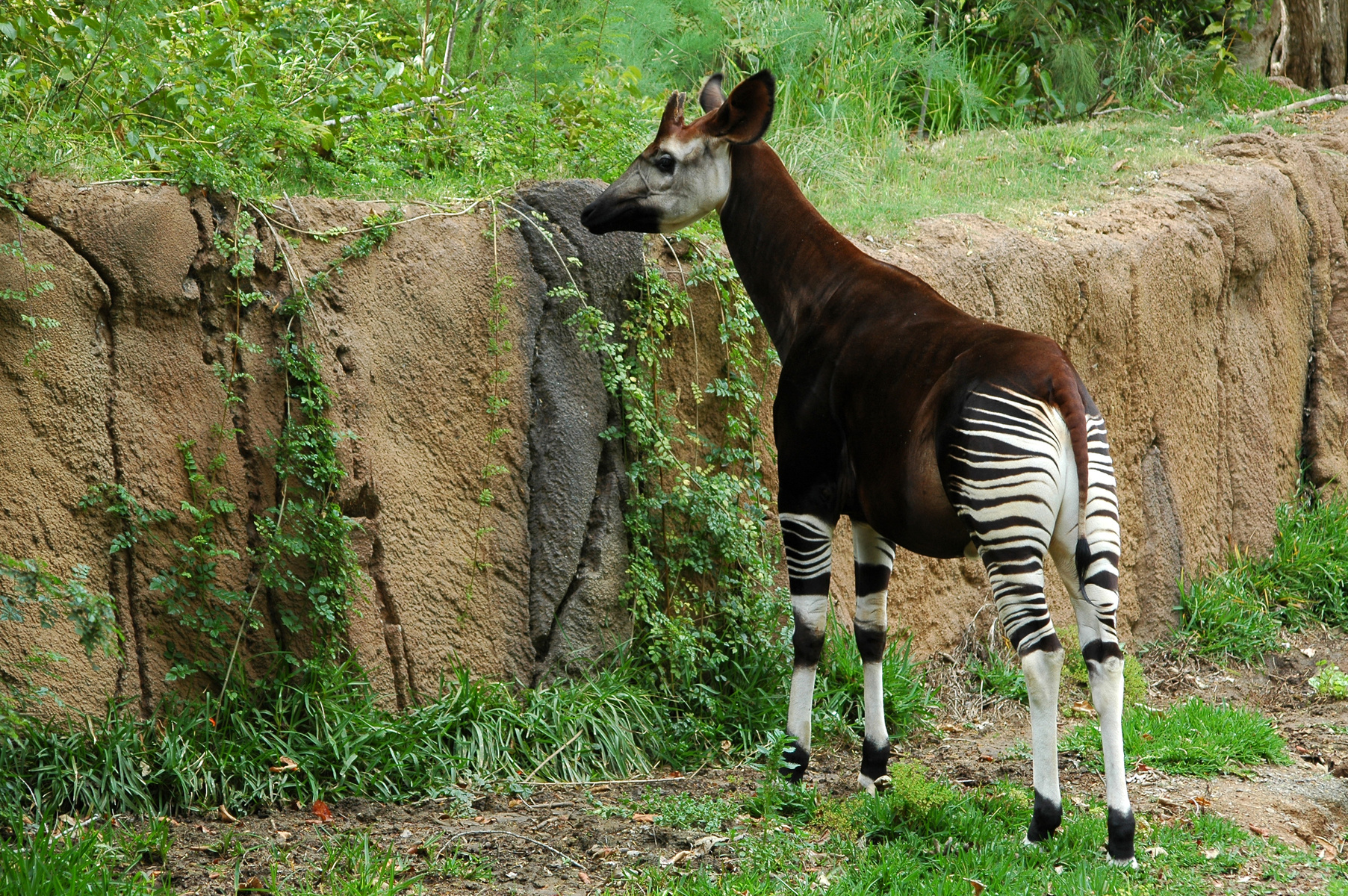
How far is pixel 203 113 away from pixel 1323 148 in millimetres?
7535

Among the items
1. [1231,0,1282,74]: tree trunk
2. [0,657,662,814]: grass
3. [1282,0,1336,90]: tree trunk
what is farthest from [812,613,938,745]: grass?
[1282,0,1336,90]: tree trunk

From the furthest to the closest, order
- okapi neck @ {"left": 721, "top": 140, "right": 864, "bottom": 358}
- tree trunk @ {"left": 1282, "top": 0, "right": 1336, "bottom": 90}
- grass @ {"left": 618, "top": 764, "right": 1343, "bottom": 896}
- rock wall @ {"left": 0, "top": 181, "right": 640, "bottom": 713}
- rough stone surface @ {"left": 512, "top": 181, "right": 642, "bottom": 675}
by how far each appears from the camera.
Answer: tree trunk @ {"left": 1282, "top": 0, "right": 1336, "bottom": 90}
rough stone surface @ {"left": 512, "top": 181, "right": 642, "bottom": 675}
okapi neck @ {"left": 721, "top": 140, "right": 864, "bottom": 358}
rock wall @ {"left": 0, "top": 181, "right": 640, "bottom": 713}
grass @ {"left": 618, "top": 764, "right": 1343, "bottom": 896}

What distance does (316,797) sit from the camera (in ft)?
13.7

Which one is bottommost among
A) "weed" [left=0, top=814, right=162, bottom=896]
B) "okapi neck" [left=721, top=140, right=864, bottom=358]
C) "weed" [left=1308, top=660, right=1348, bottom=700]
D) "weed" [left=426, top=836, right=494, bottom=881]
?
"weed" [left=1308, top=660, right=1348, bottom=700]

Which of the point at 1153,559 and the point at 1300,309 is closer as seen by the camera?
the point at 1153,559

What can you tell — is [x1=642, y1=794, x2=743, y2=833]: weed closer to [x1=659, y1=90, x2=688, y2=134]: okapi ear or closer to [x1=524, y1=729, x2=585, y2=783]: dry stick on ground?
[x1=524, y1=729, x2=585, y2=783]: dry stick on ground

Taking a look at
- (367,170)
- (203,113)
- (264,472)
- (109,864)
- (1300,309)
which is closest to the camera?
(109,864)

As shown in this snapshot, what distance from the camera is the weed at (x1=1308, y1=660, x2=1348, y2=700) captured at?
6297mm

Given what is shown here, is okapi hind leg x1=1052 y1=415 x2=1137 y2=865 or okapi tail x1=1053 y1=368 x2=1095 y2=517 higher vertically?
okapi tail x1=1053 y1=368 x2=1095 y2=517

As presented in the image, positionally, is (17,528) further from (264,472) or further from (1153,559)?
(1153,559)

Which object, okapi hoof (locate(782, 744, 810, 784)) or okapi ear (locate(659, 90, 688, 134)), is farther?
okapi ear (locate(659, 90, 688, 134))

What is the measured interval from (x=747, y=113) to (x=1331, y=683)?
442cm

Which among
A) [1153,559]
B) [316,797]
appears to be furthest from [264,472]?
[1153,559]

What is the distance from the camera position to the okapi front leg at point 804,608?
15.0 ft
